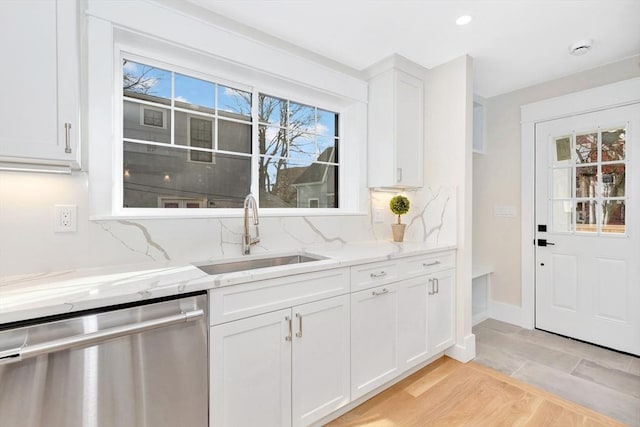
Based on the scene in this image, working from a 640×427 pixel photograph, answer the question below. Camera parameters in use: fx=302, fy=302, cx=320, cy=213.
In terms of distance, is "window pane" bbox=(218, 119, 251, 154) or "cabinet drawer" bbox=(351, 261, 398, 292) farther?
"window pane" bbox=(218, 119, 251, 154)

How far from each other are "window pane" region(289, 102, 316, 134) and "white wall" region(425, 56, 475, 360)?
44.0 inches

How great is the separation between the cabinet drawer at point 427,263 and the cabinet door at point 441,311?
58 millimetres

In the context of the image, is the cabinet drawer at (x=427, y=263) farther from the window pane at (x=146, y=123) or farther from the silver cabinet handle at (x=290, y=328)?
the window pane at (x=146, y=123)

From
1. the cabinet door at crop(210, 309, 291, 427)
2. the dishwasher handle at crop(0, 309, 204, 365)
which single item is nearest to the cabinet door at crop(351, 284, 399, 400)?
the cabinet door at crop(210, 309, 291, 427)

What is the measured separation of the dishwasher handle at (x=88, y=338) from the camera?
913mm

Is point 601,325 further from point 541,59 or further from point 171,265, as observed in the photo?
point 171,265

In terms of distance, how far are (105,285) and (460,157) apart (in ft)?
8.22

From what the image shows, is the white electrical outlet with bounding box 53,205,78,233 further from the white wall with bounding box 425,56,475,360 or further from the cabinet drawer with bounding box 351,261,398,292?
the white wall with bounding box 425,56,475,360

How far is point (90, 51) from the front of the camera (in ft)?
4.97

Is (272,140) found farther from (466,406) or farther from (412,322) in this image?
(466,406)

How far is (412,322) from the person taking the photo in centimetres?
216

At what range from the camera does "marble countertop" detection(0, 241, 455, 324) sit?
0.99 meters

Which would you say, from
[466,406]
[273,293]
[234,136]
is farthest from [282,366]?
[234,136]

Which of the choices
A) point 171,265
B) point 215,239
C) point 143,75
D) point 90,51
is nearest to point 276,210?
point 215,239
